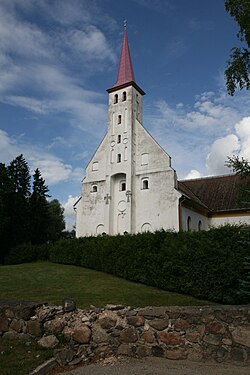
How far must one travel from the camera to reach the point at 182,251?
659 inches

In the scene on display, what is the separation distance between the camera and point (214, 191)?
3597 centimetres

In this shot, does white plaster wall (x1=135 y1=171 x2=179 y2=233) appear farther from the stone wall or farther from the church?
the stone wall

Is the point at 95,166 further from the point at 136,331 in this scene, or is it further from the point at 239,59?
the point at 136,331

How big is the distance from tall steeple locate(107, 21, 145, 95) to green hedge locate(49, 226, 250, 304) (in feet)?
63.4

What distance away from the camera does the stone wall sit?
6.23 meters

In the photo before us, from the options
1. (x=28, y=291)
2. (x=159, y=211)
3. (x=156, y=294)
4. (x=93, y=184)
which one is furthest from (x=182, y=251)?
(x=93, y=184)

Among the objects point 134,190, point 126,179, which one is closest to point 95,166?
point 126,179

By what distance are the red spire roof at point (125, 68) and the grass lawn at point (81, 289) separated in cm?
2189

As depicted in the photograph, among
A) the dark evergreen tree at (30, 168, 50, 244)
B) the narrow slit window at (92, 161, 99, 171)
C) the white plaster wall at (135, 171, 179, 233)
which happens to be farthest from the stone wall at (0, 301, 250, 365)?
the dark evergreen tree at (30, 168, 50, 244)

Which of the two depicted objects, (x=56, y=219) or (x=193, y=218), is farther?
(x=56, y=219)

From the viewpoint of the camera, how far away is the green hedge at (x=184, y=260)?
1483 centimetres

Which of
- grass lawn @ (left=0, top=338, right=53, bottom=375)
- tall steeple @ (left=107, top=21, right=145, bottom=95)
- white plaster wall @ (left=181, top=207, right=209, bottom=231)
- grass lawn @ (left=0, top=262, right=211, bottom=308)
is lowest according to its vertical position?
grass lawn @ (left=0, top=338, right=53, bottom=375)

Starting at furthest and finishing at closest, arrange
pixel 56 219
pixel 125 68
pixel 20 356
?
pixel 56 219 → pixel 125 68 → pixel 20 356

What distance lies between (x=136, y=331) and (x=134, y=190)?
982 inches
